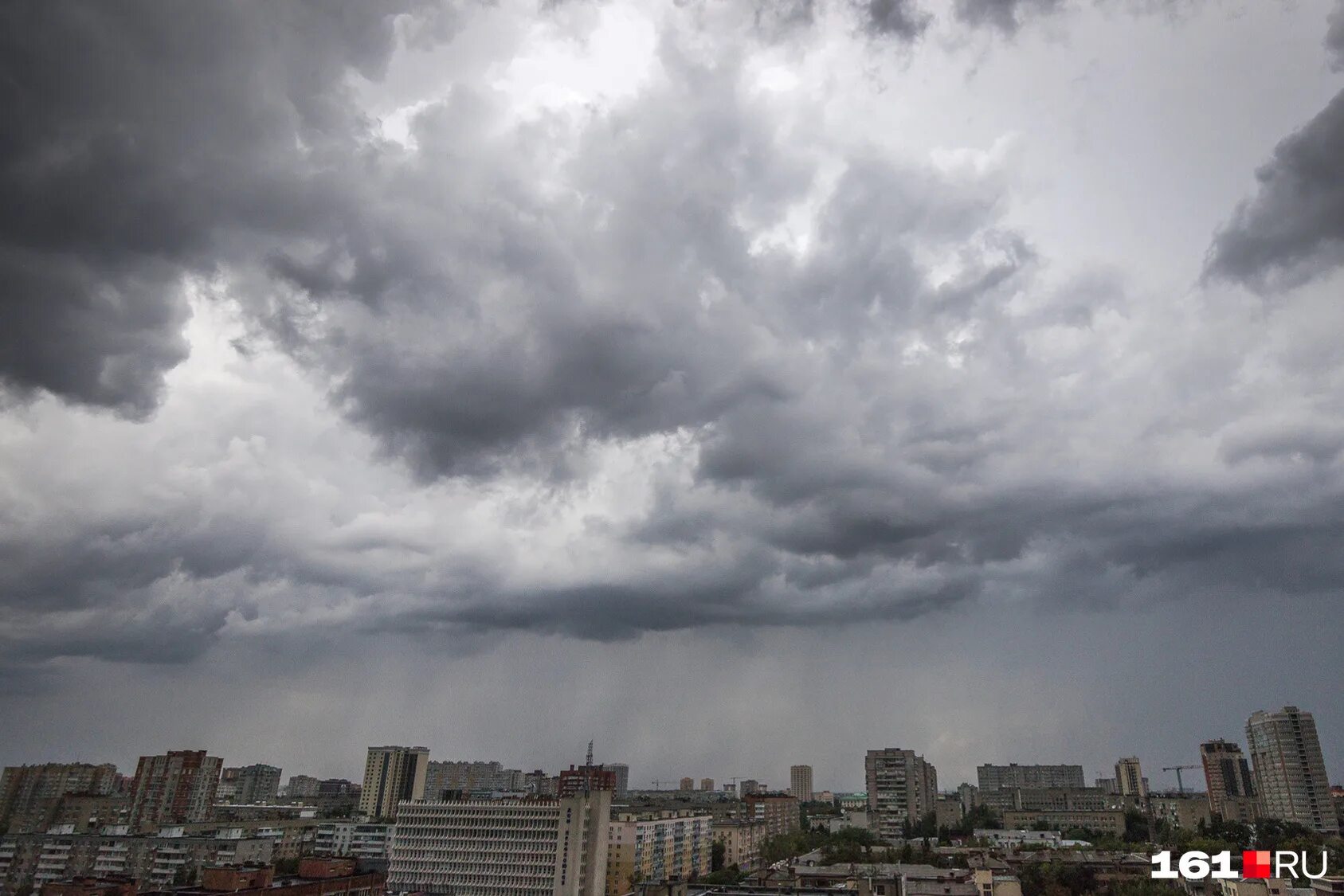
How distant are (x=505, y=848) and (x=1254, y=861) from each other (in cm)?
8567

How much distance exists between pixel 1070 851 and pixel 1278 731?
99.6m

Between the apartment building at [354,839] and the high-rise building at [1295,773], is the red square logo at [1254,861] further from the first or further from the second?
the high-rise building at [1295,773]


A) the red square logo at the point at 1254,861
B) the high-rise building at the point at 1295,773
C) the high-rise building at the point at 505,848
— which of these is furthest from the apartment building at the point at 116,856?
the high-rise building at the point at 1295,773

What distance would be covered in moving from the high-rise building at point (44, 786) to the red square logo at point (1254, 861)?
203 meters

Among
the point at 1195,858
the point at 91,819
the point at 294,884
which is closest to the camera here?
the point at 1195,858

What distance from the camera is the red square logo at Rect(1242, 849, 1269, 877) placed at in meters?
56.5

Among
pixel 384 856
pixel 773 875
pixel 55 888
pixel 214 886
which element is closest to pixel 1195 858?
pixel 773 875

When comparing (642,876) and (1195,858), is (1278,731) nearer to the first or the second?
(642,876)

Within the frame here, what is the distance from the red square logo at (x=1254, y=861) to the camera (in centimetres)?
5647

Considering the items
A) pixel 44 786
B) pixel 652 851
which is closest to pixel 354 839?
pixel 652 851

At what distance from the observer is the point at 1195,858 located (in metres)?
52.0

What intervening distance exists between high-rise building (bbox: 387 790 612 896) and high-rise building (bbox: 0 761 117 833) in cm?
10435

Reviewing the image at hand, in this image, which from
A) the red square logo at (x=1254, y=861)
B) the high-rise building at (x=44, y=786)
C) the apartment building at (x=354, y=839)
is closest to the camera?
the red square logo at (x=1254, y=861)

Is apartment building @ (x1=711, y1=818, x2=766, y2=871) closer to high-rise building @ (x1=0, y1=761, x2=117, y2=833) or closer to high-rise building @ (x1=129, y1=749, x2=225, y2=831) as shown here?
high-rise building @ (x1=129, y1=749, x2=225, y2=831)
